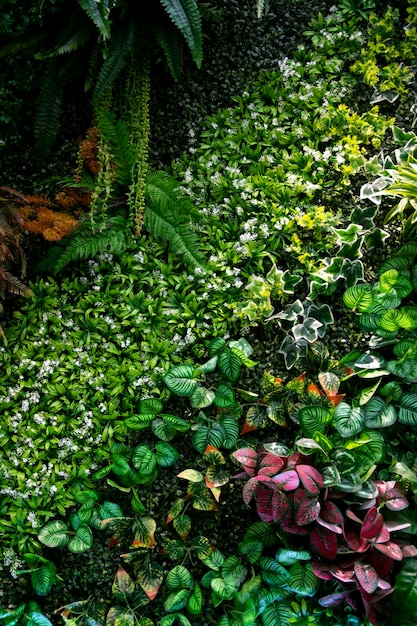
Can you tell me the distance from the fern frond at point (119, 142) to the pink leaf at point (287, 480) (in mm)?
1812

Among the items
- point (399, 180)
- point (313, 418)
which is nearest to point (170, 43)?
point (399, 180)

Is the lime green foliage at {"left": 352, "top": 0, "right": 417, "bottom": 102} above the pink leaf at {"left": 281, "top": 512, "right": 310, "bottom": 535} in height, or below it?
above

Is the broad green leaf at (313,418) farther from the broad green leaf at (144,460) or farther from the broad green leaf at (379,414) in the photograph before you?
the broad green leaf at (144,460)

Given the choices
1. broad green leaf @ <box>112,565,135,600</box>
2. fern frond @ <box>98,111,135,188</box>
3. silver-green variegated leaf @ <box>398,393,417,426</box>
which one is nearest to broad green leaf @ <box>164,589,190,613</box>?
broad green leaf @ <box>112,565,135,600</box>

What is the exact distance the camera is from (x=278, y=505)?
3.11 meters

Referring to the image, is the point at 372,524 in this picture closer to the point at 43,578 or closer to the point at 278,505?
the point at 278,505

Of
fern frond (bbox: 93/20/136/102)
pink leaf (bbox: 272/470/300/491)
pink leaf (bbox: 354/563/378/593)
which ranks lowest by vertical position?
pink leaf (bbox: 354/563/378/593)

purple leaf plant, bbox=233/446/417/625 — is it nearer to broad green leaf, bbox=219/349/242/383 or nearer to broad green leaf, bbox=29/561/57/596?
broad green leaf, bbox=219/349/242/383

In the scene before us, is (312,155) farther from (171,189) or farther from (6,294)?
(6,294)

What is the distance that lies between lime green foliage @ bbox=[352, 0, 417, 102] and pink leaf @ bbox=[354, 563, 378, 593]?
263 centimetres

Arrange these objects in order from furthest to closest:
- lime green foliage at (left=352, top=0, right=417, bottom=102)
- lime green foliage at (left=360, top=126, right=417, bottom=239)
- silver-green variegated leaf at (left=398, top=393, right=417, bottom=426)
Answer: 1. lime green foliage at (left=352, top=0, right=417, bottom=102)
2. lime green foliage at (left=360, top=126, right=417, bottom=239)
3. silver-green variegated leaf at (left=398, top=393, right=417, bottom=426)

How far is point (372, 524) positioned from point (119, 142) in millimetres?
2351

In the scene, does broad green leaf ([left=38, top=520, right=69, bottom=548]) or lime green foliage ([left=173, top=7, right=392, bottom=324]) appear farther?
lime green foliage ([left=173, top=7, right=392, bottom=324])

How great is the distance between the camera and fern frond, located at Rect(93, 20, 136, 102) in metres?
3.48
